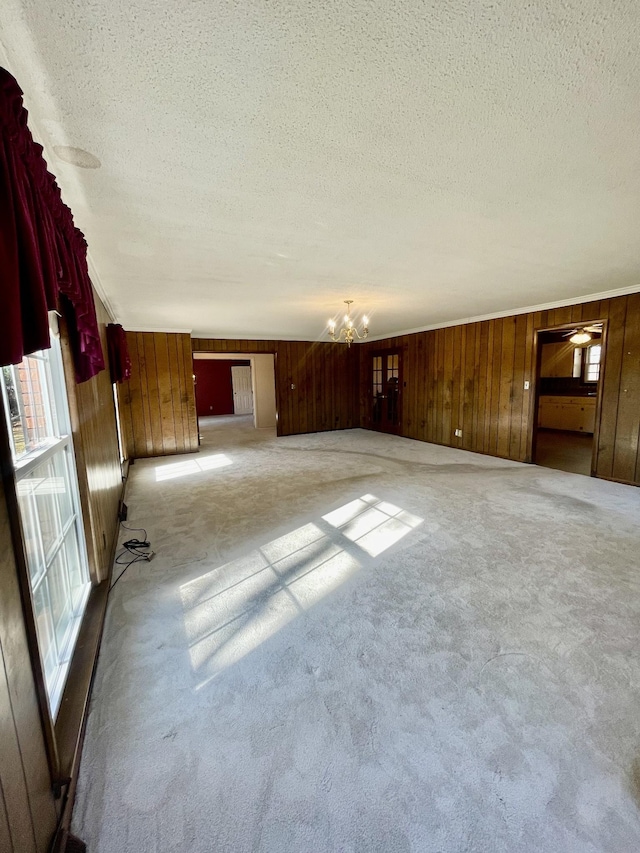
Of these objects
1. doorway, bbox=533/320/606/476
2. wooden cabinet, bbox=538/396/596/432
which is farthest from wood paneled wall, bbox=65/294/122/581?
wooden cabinet, bbox=538/396/596/432

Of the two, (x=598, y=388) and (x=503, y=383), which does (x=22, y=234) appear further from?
(x=503, y=383)

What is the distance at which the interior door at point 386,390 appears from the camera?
24.6 ft

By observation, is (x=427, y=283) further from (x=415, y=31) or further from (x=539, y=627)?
(x=539, y=627)

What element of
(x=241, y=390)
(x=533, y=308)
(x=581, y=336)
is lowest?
(x=241, y=390)

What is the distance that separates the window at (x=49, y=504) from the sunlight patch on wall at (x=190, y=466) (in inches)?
113

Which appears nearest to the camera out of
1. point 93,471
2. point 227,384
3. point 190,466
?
point 93,471

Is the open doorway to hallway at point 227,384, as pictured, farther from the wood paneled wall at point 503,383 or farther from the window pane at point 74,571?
the window pane at point 74,571

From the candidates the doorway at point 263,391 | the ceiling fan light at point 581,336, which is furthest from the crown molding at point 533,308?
the doorway at point 263,391

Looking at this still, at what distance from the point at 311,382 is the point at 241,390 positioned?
178 inches

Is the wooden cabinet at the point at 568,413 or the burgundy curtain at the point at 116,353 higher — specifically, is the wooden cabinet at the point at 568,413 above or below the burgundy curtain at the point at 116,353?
below

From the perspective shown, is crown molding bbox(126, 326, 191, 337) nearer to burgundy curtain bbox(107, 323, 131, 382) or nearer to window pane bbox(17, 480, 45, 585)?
burgundy curtain bbox(107, 323, 131, 382)

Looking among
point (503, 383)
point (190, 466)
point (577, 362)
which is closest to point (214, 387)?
point (190, 466)

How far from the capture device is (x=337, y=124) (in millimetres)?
1294

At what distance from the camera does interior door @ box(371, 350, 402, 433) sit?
7.50 meters
